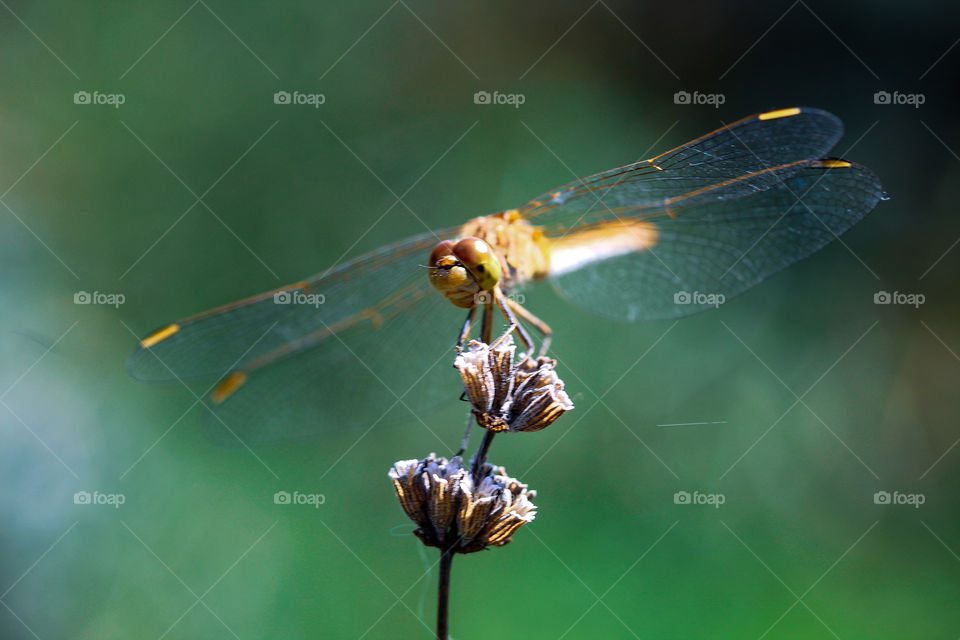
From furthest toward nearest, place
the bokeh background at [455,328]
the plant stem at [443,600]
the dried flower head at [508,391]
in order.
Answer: the bokeh background at [455,328] → the dried flower head at [508,391] → the plant stem at [443,600]

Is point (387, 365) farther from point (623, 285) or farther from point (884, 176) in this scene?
point (884, 176)

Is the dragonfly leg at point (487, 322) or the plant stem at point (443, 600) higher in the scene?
the dragonfly leg at point (487, 322)

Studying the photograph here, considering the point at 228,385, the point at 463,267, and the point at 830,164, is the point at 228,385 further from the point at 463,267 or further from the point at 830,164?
the point at 830,164

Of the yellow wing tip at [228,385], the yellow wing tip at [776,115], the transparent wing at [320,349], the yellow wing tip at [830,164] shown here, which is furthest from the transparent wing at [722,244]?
the yellow wing tip at [228,385]

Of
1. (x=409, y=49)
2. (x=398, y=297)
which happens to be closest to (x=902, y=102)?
(x=409, y=49)

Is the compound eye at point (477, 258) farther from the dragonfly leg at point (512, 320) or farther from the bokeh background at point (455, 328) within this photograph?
the bokeh background at point (455, 328)

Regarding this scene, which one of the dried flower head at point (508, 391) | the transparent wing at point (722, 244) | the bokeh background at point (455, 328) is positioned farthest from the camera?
the bokeh background at point (455, 328)

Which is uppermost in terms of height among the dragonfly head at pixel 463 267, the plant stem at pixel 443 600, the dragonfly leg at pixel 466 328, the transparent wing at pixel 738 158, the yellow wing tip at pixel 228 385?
the transparent wing at pixel 738 158

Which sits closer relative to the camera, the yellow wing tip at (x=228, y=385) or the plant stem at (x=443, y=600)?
the plant stem at (x=443, y=600)

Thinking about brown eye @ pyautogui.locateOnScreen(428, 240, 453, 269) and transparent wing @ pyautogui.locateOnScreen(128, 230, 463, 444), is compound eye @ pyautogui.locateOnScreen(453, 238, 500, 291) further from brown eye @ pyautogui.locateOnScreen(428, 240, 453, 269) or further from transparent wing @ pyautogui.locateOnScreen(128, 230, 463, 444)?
transparent wing @ pyautogui.locateOnScreen(128, 230, 463, 444)
